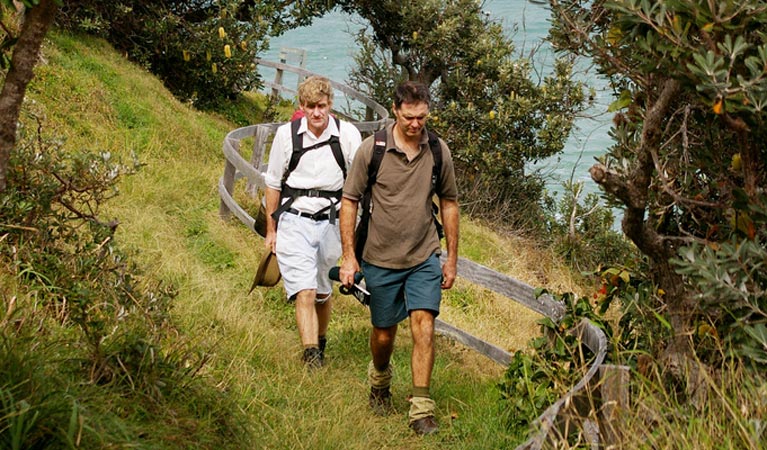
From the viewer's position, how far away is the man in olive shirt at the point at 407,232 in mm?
6469

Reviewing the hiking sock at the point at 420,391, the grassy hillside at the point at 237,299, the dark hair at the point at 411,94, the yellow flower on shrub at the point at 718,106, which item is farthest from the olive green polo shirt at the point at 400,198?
the yellow flower on shrub at the point at 718,106

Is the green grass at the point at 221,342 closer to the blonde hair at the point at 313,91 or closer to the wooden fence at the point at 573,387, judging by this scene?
the wooden fence at the point at 573,387

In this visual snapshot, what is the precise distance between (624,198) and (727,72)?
1009 mm

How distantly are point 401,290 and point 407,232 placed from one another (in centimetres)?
40

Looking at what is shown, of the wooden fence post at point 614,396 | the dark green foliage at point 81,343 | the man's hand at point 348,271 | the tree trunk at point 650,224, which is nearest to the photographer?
the dark green foliage at point 81,343

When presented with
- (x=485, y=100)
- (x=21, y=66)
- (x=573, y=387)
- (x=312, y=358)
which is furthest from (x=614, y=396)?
(x=485, y=100)

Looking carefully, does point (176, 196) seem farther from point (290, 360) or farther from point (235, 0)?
point (235, 0)

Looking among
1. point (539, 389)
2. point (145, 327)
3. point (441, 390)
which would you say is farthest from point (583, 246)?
point (145, 327)

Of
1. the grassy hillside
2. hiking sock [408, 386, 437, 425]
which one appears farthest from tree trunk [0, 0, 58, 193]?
hiking sock [408, 386, 437, 425]

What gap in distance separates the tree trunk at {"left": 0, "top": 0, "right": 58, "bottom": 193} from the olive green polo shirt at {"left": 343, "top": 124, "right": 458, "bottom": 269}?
2.45 metres

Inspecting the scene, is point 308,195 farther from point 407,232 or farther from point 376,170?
point 407,232

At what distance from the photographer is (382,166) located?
6.52 meters

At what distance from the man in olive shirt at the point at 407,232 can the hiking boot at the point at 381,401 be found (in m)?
0.36

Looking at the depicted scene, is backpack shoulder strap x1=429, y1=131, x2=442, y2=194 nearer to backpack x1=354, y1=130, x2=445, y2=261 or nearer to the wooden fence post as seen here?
backpack x1=354, y1=130, x2=445, y2=261
